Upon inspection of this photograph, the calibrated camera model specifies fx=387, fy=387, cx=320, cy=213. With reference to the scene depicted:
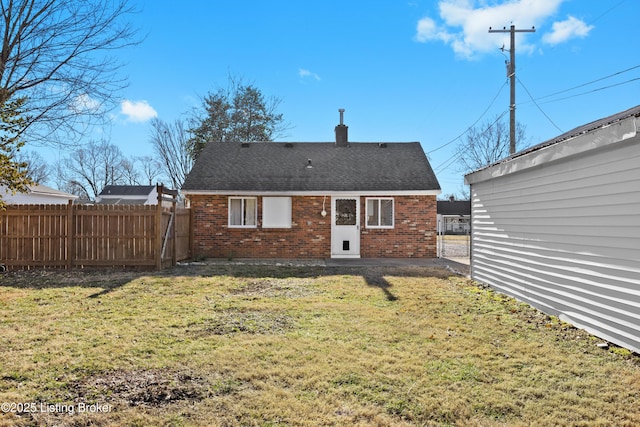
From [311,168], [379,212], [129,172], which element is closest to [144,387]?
[379,212]

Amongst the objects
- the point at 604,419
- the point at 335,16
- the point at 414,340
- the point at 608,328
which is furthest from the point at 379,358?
the point at 335,16

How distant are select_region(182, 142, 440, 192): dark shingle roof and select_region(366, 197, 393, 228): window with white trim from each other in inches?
19.1

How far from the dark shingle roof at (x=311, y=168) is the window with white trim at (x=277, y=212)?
49cm

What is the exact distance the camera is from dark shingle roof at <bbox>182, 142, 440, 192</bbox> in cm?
1451

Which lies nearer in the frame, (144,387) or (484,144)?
(144,387)

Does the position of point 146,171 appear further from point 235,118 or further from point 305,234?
point 305,234

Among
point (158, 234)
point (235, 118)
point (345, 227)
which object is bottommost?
point (158, 234)

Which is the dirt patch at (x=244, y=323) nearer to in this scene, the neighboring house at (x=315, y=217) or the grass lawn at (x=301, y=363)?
the grass lawn at (x=301, y=363)

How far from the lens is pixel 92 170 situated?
4428 cm

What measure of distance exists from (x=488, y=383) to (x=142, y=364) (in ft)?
11.3

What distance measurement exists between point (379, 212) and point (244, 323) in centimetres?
956

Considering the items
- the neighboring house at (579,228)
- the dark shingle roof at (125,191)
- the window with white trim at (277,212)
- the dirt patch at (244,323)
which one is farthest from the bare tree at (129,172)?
the neighboring house at (579,228)

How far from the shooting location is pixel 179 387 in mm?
3484

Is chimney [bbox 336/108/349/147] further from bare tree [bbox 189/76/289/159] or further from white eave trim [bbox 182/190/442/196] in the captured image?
bare tree [bbox 189/76/289/159]
